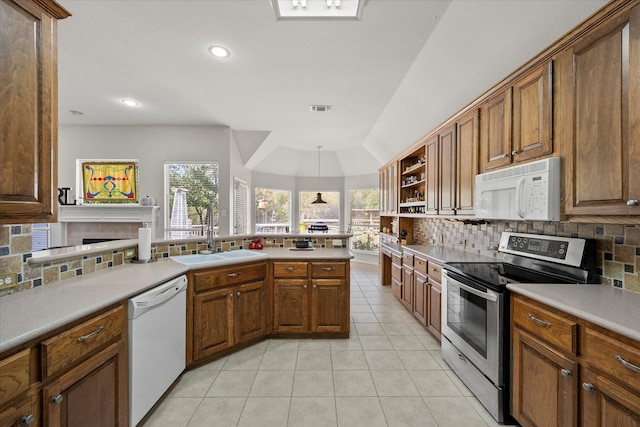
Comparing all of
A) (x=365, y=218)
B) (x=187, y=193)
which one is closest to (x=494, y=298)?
(x=187, y=193)

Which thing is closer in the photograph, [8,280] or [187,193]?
[8,280]

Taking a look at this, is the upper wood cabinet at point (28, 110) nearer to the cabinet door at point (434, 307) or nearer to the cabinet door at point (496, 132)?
the cabinet door at point (496, 132)

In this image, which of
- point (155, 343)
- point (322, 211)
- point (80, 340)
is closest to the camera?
point (80, 340)

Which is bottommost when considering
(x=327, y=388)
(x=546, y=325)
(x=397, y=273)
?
(x=327, y=388)

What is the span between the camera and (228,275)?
8.15ft

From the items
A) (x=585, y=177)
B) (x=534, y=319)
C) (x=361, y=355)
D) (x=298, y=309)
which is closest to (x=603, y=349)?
(x=534, y=319)

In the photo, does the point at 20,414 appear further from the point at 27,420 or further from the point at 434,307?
the point at 434,307

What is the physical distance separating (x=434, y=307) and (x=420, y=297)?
1.19 ft

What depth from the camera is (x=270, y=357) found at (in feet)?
8.35

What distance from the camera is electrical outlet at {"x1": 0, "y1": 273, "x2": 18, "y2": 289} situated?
1422 millimetres

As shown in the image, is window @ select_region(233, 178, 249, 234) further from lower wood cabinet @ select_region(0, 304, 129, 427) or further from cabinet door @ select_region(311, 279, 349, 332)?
lower wood cabinet @ select_region(0, 304, 129, 427)

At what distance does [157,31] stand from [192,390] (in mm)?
2997

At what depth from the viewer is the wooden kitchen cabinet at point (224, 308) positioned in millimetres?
2287

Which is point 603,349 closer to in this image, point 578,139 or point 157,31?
point 578,139
